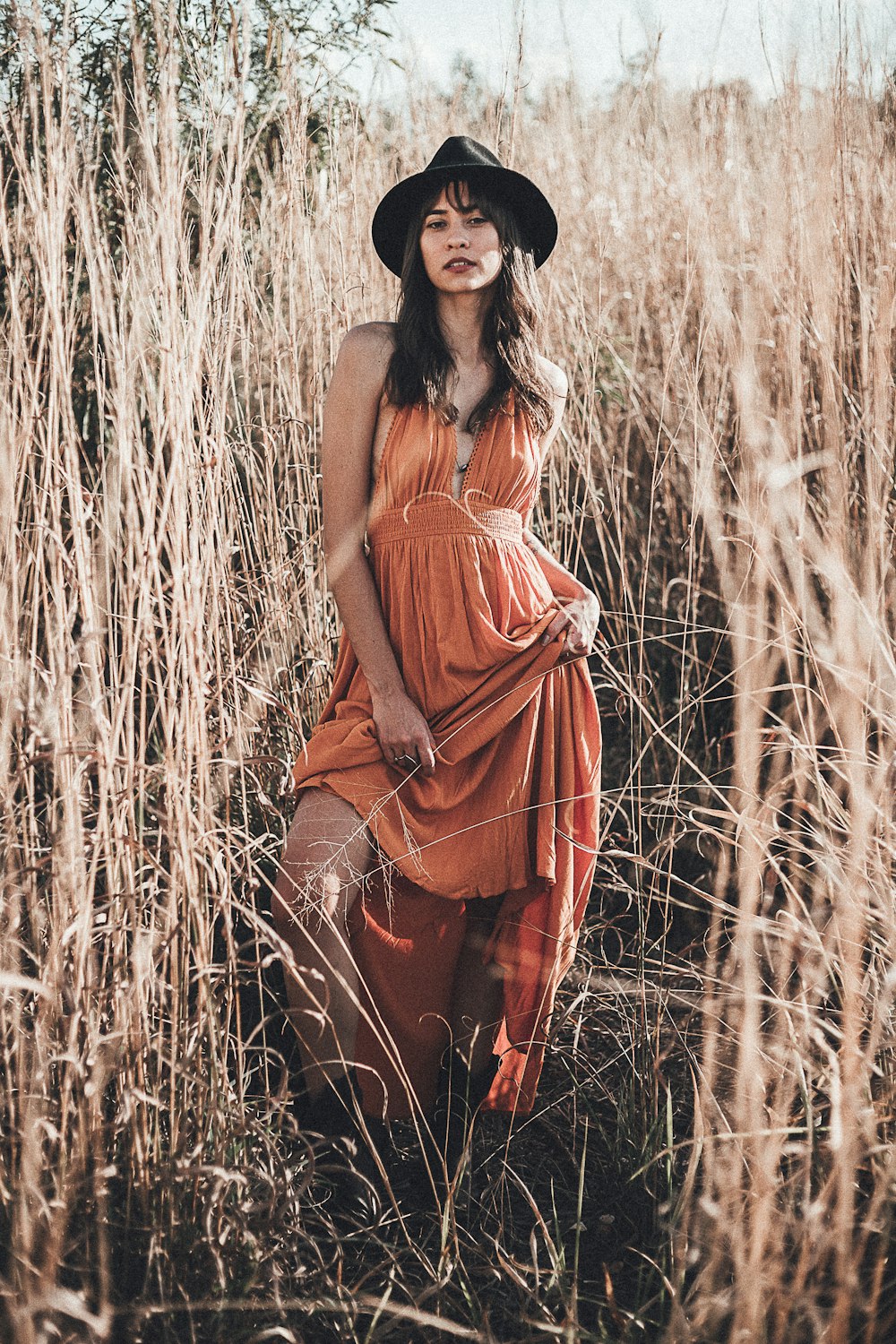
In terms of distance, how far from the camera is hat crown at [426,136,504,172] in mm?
1593

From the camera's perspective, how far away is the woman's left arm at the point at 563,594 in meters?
1.56

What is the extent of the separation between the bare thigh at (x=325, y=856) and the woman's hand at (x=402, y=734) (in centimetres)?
10

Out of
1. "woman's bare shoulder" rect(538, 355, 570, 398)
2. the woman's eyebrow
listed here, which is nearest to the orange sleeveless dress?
"woman's bare shoulder" rect(538, 355, 570, 398)

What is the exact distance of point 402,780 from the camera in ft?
4.95

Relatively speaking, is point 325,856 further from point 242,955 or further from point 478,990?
point 242,955

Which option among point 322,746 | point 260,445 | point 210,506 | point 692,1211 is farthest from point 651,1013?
point 260,445

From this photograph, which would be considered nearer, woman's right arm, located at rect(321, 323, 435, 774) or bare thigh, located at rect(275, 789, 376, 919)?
bare thigh, located at rect(275, 789, 376, 919)

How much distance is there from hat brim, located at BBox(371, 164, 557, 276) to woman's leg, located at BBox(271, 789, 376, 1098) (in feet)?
2.89

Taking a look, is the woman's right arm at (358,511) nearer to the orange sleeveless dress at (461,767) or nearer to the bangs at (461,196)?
the orange sleeveless dress at (461,767)

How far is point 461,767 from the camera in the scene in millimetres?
1545

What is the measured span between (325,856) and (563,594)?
1.96 feet

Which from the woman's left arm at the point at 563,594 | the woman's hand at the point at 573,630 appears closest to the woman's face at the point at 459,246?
the woman's left arm at the point at 563,594

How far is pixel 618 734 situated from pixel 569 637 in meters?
1.20

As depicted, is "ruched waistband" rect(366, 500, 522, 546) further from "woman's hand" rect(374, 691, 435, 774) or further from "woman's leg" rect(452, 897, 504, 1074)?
"woman's leg" rect(452, 897, 504, 1074)
